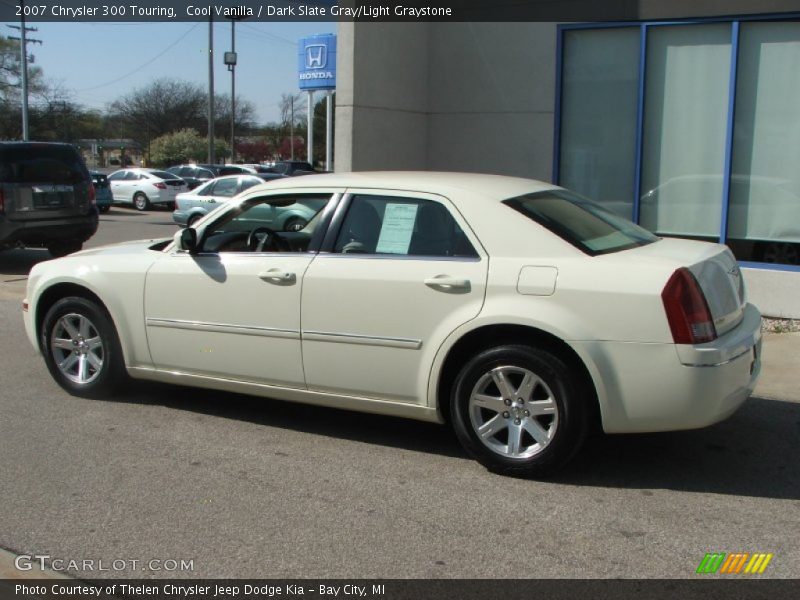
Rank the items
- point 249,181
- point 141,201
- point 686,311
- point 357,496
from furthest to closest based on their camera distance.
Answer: point 141,201 → point 249,181 → point 357,496 → point 686,311

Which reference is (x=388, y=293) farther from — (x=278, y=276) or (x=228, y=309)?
(x=228, y=309)

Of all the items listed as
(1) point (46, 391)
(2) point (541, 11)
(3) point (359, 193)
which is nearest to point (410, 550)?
(3) point (359, 193)

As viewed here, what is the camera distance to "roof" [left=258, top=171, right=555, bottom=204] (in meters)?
5.05

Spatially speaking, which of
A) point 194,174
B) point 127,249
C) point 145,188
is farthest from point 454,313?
point 194,174

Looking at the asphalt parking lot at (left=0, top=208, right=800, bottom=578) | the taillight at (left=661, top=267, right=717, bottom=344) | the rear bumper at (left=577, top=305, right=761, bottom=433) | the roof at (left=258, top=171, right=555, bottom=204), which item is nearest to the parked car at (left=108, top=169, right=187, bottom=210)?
the asphalt parking lot at (left=0, top=208, right=800, bottom=578)

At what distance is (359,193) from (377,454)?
1.56m

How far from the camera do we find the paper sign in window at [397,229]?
5.03 metres

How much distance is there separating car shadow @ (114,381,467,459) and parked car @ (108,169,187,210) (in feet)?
79.0

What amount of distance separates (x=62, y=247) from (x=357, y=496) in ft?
34.4

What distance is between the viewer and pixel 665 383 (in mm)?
4316

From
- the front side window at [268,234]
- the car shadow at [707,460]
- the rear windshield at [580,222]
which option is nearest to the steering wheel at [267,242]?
the front side window at [268,234]
